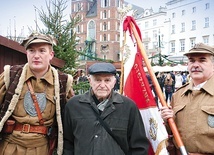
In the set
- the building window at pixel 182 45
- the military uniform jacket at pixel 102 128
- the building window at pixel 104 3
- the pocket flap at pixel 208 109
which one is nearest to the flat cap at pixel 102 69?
the military uniform jacket at pixel 102 128

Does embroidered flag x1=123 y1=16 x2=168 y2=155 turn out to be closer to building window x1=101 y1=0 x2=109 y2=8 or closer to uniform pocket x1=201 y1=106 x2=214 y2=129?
uniform pocket x1=201 y1=106 x2=214 y2=129

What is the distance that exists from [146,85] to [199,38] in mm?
49439

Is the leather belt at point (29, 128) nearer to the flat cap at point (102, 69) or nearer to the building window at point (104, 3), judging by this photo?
the flat cap at point (102, 69)

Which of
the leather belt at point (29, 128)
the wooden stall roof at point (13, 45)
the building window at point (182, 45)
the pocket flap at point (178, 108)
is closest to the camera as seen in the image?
the leather belt at point (29, 128)

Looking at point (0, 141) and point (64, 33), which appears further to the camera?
point (64, 33)

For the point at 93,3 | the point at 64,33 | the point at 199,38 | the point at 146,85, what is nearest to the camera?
the point at 146,85

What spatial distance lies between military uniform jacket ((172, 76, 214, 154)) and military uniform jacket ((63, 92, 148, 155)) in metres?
0.55

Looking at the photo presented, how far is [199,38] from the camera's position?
49.8 meters

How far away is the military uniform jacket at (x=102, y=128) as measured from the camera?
265 centimetres

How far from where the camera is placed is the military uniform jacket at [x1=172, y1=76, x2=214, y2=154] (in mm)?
2894

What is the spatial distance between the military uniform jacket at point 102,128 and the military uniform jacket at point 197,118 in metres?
0.55

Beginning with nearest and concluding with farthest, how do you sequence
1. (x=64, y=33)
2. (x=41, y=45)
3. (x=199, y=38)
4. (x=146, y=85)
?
(x=41, y=45), (x=146, y=85), (x=64, y=33), (x=199, y=38)

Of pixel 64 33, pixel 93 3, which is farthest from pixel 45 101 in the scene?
pixel 93 3

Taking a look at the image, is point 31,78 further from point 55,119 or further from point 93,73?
point 93,73
